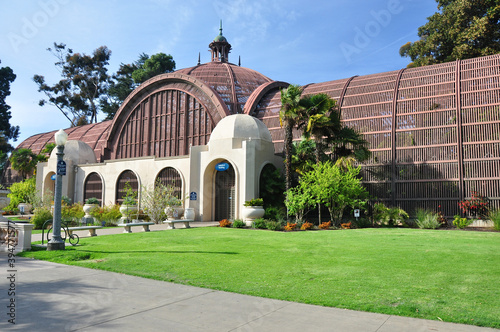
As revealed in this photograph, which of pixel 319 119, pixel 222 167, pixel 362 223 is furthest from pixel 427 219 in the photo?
pixel 222 167

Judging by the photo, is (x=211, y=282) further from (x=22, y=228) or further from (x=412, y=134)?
(x=412, y=134)

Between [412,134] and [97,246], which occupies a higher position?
[412,134]

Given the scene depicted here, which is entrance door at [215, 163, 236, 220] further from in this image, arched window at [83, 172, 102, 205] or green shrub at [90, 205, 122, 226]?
arched window at [83, 172, 102, 205]

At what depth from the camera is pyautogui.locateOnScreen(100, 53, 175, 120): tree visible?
61.4 metres

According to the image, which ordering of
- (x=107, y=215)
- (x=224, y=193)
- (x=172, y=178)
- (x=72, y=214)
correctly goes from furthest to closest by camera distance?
(x=172, y=178) → (x=224, y=193) → (x=107, y=215) → (x=72, y=214)

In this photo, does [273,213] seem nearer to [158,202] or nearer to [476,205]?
[158,202]

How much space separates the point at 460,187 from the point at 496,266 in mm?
16181

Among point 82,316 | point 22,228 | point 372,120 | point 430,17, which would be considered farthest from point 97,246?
point 430,17

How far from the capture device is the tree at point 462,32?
105 feet

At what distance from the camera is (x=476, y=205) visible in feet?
71.3

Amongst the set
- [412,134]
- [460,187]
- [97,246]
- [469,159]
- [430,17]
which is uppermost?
[430,17]

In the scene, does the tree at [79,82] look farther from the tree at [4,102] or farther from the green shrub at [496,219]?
the green shrub at [496,219]

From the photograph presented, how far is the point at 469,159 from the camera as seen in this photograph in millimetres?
22766

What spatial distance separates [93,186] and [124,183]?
4599 mm
